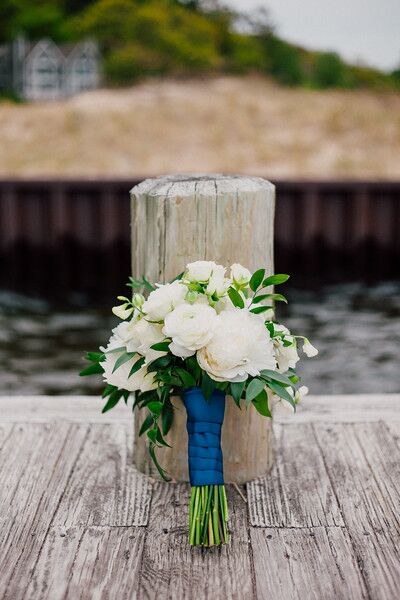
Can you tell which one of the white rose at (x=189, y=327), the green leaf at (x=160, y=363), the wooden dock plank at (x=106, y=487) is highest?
the white rose at (x=189, y=327)

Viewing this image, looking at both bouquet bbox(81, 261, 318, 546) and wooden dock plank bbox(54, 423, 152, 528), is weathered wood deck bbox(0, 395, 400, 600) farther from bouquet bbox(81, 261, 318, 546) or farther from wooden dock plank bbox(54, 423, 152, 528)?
bouquet bbox(81, 261, 318, 546)

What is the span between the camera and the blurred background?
27.9 ft

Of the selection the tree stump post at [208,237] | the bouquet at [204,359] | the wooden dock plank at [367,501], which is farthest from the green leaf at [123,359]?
the wooden dock plank at [367,501]

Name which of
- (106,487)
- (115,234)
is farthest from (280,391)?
(115,234)

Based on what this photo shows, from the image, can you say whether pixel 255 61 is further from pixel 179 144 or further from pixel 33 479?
pixel 33 479

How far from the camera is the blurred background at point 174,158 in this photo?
27.9ft

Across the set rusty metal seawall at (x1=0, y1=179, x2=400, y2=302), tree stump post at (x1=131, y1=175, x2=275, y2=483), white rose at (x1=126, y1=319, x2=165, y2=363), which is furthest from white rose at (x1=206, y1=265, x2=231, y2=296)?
rusty metal seawall at (x1=0, y1=179, x2=400, y2=302)

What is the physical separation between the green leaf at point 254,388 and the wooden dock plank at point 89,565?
0.58 meters

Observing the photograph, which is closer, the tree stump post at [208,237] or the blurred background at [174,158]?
the tree stump post at [208,237]

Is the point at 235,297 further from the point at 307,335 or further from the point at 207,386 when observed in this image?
the point at 307,335

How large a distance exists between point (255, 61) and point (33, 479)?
2358 centimetres

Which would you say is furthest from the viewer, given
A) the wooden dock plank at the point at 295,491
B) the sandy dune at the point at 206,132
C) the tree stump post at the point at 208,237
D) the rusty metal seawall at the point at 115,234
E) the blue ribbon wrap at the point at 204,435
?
the sandy dune at the point at 206,132

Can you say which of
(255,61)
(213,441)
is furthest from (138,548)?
(255,61)

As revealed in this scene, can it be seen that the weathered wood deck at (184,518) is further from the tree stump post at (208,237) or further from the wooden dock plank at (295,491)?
the tree stump post at (208,237)
